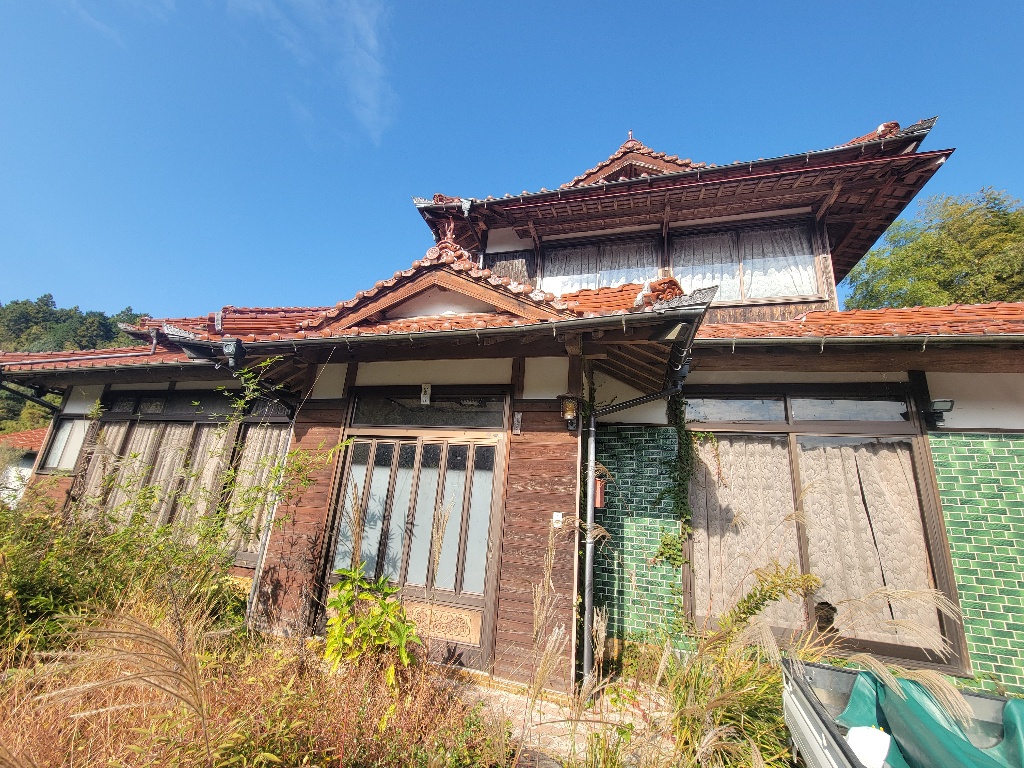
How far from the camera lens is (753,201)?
6586 millimetres

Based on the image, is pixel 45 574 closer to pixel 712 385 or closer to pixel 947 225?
pixel 712 385

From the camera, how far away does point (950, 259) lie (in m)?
18.7

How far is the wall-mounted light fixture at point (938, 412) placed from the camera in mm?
4523

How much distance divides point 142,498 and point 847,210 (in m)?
10.4

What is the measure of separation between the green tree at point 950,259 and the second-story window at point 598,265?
16.7m

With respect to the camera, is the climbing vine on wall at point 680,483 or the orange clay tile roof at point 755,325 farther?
the climbing vine on wall at point 680,483

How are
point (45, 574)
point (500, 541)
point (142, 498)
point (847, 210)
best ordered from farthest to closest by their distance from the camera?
point (847, 210) → point (142, 498) → point (500, 541) → point (45, 574)

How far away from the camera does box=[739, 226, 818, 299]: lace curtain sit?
6520mm

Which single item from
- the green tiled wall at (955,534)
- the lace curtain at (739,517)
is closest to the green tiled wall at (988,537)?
the green tiled wall at (955,534)

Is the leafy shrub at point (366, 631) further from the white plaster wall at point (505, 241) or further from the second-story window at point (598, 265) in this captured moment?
the white plaster wall at point (505, 241)

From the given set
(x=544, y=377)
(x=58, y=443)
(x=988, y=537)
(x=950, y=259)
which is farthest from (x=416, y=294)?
(x=950, y=259)

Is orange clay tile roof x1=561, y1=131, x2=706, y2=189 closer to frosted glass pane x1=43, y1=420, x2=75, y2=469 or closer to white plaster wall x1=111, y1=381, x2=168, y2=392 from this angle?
white plaster wall x1=111, y1=381, x2=168, y2=392

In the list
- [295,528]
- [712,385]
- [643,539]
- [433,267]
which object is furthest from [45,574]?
[712,385]

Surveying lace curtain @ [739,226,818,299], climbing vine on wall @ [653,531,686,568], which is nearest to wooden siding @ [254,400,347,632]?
climbing vine on wall @ [653,531,686,568]
